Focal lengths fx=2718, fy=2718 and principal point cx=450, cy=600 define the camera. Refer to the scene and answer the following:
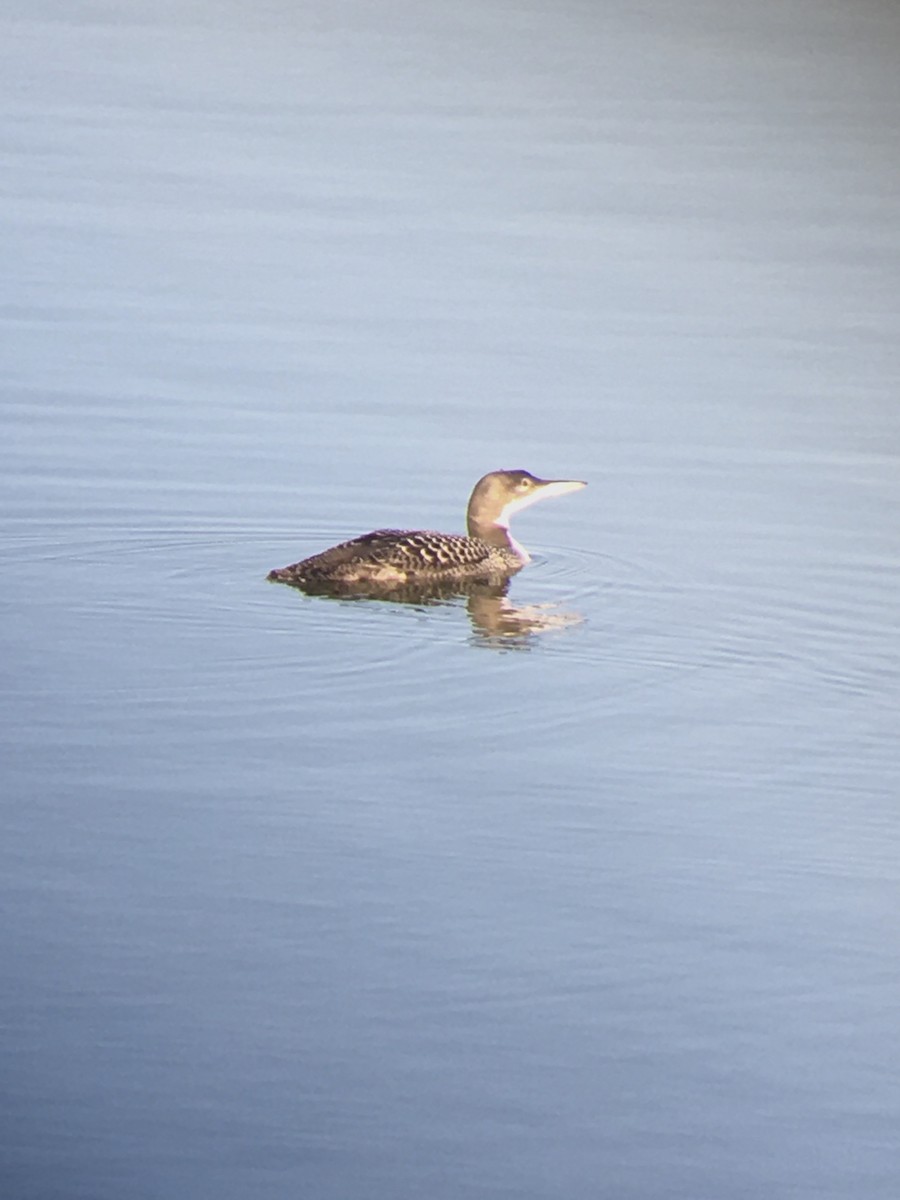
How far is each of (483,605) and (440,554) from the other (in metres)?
0.21

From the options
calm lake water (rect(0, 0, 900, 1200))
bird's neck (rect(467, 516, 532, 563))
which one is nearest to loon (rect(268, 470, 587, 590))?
bird's neck (rect(467, 516, 532, 563))

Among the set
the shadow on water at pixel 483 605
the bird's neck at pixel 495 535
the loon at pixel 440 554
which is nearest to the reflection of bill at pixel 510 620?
the shadow on water at pixel 483 605

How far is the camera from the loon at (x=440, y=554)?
8.09 m

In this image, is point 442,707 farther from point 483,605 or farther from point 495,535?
point 495,535

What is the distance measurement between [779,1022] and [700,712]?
2.05 metres

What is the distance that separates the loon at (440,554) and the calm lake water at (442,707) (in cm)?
12

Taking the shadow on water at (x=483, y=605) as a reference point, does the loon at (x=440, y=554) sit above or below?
above

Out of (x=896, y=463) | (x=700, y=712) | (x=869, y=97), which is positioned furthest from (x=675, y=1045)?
(x=869, y=97)

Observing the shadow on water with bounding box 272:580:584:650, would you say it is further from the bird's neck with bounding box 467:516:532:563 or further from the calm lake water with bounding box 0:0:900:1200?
the bird's neck with bounding box 467:516:532:563

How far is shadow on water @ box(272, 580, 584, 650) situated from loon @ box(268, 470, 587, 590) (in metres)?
0.02

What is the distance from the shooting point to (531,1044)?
4.96 meters

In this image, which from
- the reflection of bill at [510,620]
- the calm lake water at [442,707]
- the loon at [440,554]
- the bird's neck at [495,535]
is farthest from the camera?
the bird's neck at [495,535]

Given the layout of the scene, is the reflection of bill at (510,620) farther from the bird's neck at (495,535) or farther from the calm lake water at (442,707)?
the bird's neck at (495,535)

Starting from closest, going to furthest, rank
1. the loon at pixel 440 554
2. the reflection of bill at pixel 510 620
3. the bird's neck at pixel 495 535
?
the reflection of bill at pixel 510 620, the loon at pixel 440 554, the bird's neck at pixel 495 535
